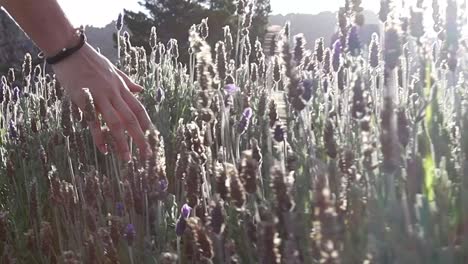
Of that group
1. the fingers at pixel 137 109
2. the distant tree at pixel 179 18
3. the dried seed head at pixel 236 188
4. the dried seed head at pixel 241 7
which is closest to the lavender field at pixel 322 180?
the dried seed head at pixel 236 188

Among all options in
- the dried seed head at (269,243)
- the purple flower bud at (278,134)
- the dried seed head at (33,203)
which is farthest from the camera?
the dried seed head at (33,203)

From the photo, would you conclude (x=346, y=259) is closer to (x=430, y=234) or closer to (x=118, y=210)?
(x=430, y=234)

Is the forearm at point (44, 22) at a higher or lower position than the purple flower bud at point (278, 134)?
higher

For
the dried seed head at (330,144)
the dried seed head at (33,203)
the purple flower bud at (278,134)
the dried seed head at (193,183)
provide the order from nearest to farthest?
1. the dried seed head at (330,144)
2. the dried seed head at (193,183)
3. the purple flower bud at (278,134)
4. the dried seed head at (33,203)

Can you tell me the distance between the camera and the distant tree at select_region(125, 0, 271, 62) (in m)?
20.8

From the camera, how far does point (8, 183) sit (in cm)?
284

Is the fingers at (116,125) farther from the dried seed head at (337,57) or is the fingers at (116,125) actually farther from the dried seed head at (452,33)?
the dried seed head at (452,33)

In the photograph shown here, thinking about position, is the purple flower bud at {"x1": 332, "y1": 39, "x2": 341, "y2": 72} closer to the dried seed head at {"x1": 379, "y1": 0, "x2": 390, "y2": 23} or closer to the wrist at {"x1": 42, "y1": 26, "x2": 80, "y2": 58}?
the dried seed head at {"x1": 379, "y1": 0, "x2": 390, "y2": 23}

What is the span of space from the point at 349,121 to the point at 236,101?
123 cm

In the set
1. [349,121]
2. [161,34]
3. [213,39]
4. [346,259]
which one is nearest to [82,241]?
[349,121]

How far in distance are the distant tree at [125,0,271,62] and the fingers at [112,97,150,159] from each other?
18.4 metres

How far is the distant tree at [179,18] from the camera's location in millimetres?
20781

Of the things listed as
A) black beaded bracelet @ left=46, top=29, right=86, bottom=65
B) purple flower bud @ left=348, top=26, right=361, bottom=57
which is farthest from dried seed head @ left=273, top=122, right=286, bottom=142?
black beaded bracelet @ left=46, top=29, right=86, bottom=65

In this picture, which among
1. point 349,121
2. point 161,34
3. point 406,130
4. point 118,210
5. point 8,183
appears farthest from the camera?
point 161,34
